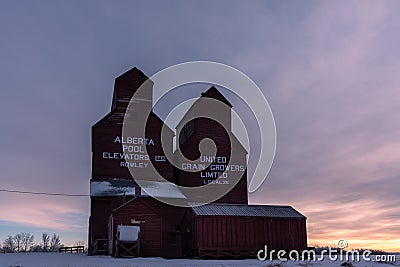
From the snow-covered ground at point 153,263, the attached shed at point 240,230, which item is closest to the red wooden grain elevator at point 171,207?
the attached shed at point 240,230

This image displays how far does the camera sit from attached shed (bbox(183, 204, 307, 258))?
109 ft

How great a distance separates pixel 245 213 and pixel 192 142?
14.2m

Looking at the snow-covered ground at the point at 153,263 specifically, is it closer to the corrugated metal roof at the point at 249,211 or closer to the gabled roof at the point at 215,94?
the corrugated metal roof at the point at 249,211

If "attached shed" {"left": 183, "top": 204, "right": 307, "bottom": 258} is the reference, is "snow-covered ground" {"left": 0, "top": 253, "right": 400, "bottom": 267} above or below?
below

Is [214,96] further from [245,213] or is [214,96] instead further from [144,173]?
[245,213]

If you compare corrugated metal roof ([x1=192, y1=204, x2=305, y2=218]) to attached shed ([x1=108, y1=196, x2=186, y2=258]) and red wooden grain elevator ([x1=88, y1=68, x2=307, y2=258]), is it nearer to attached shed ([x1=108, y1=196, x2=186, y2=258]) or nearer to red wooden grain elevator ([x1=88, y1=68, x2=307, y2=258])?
red wooden grain elevator ([x1=88, y1=68, x2=307, y2=258])

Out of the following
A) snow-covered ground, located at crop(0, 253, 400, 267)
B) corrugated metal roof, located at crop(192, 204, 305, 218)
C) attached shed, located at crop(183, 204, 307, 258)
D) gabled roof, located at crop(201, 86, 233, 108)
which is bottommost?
snow-covered ground, located at crop(0, 253, 400, 267)

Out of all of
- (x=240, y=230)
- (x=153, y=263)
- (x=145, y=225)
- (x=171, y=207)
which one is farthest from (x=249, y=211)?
(x=153, y=263)

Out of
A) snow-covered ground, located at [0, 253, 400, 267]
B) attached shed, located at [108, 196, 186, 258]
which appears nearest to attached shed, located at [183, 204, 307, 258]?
attached shed, located at [108, 196, 186, 258]

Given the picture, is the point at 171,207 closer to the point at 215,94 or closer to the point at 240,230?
the point at 240,230

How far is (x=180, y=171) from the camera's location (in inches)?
1860

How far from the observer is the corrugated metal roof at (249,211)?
3438 centimetres

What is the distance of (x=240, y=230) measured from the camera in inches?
1342

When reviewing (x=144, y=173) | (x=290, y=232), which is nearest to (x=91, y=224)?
(x=144, y=173)
